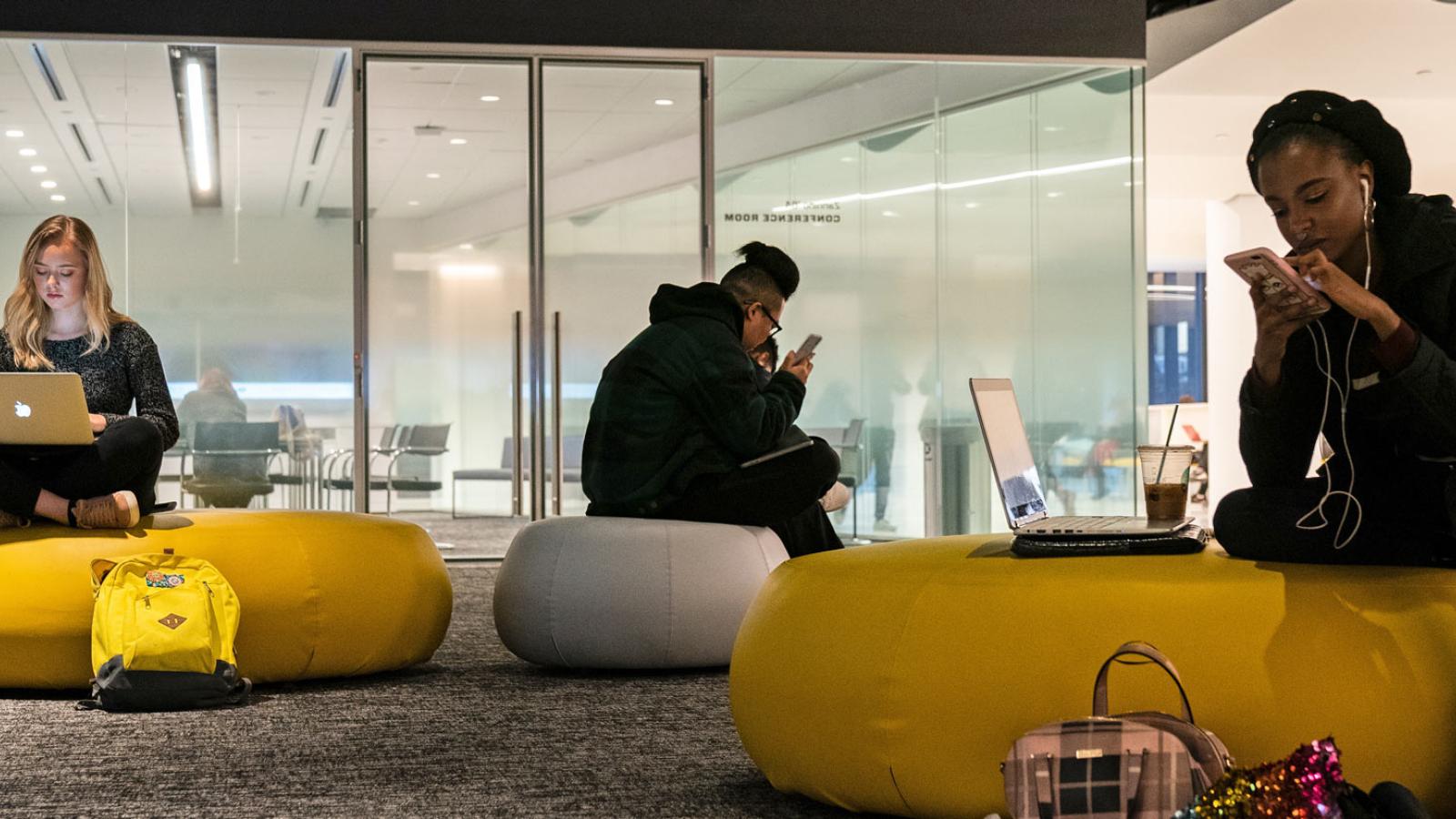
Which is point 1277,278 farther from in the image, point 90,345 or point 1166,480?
point 90,345

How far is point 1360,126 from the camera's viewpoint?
7.83 feet

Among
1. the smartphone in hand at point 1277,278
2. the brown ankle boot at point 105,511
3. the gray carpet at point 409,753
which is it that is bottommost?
the gray carpet at point 409,753

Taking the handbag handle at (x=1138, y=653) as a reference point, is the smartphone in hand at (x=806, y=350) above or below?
above

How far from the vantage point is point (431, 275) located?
7906mm

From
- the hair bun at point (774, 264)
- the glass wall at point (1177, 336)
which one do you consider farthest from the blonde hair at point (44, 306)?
the glass wall at point (1177, 336)

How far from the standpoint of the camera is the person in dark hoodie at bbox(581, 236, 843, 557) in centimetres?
438

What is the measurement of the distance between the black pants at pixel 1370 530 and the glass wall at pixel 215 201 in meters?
6.00

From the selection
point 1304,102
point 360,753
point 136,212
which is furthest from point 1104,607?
point 136,212

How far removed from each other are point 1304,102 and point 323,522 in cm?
282

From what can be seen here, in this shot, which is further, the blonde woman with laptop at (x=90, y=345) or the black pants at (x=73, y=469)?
the blonde woman with laptop at (x=90, y=345)

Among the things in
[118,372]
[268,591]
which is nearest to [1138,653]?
[268,591]

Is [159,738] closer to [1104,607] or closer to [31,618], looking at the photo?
[31,618]

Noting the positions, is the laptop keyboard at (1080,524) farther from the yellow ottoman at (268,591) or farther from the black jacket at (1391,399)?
the yellow ottoman at (268,591)

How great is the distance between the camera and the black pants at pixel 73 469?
404 centimetres
